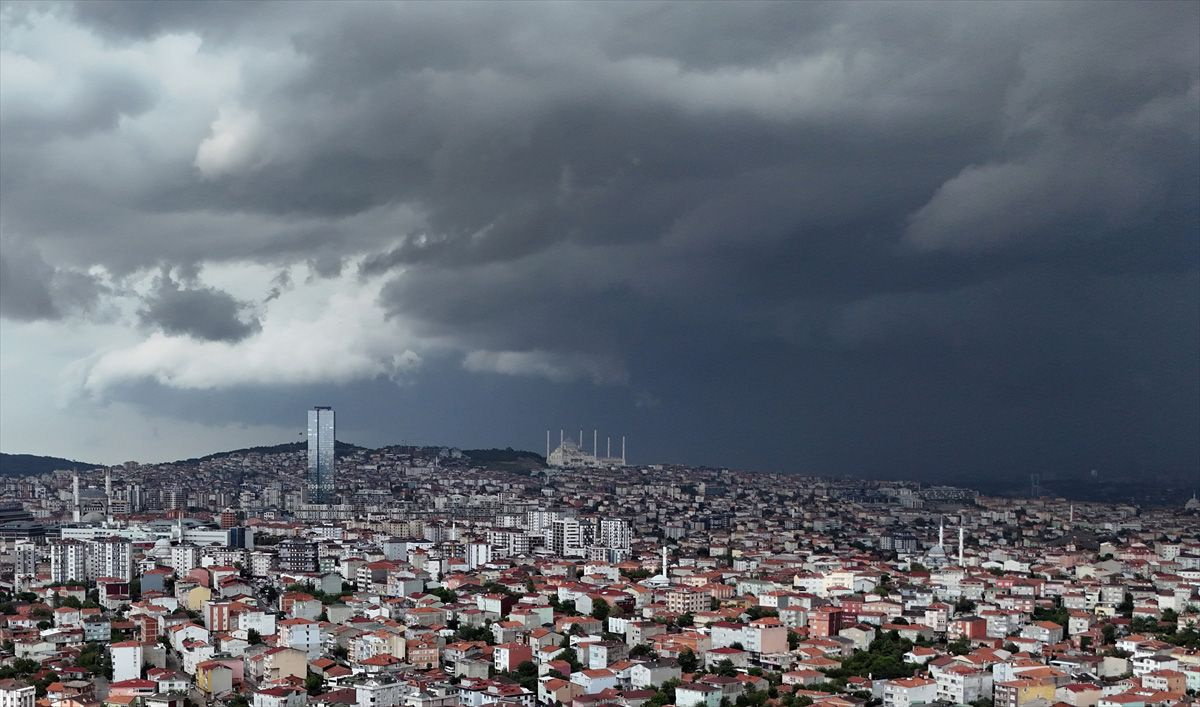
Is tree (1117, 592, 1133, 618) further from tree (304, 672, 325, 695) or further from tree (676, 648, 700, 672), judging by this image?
tree (304, 672, 325, 695)

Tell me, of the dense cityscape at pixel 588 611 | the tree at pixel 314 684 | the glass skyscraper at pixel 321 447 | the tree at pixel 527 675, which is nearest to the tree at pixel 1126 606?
the dense cityscape at pixel 588 611

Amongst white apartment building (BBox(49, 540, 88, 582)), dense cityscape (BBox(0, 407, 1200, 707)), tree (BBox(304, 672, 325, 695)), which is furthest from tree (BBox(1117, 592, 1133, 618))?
white apartment building (BBox(49, 540, 88, 582))

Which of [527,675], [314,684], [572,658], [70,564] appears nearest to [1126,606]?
[572,658]

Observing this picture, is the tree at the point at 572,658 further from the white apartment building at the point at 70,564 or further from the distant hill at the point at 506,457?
the distant hill at the point at 506,457

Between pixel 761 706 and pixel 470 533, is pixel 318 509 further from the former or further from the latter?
pixel 761 706

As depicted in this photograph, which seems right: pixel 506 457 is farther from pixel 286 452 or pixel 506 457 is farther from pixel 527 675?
pixel 527 675
